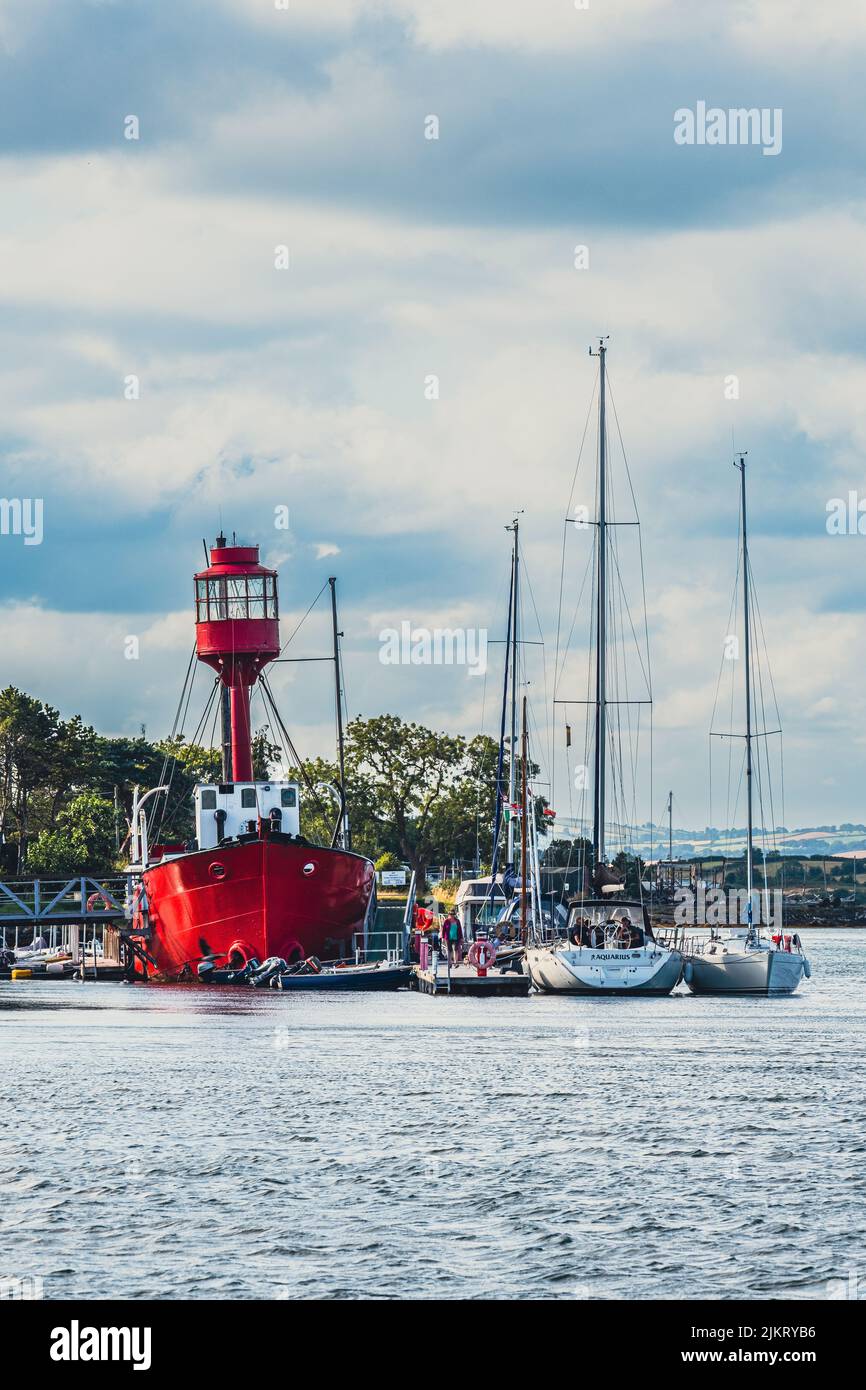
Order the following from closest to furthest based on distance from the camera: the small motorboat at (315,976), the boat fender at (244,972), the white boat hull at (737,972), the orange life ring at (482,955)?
the white boat hull at (737,972), the orange life ring at (482,955), the small motorboat at (315,976), the boat fender at (244,972)

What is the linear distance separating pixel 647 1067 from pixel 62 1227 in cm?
2053

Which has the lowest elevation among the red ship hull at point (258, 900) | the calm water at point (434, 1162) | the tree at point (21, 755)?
the calm water at point (434, 1162)

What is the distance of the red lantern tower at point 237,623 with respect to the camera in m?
86.4

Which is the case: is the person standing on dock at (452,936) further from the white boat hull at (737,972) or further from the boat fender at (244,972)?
the white boat hull at (737,972)

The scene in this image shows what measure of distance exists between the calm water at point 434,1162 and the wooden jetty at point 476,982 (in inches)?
589

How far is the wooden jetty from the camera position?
225ft

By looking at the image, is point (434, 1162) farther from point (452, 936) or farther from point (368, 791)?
point (368, 791)

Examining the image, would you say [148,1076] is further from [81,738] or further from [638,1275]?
[81,738]

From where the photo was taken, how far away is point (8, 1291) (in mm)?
20656

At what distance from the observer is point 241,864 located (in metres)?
75.7

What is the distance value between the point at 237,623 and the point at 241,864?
14632 millimetres

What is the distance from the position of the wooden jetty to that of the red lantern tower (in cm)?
1807

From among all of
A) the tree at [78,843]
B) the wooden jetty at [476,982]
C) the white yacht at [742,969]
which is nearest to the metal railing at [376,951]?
the wooden jetty at [476,982]

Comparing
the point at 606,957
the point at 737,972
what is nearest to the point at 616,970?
the point at 606,957
